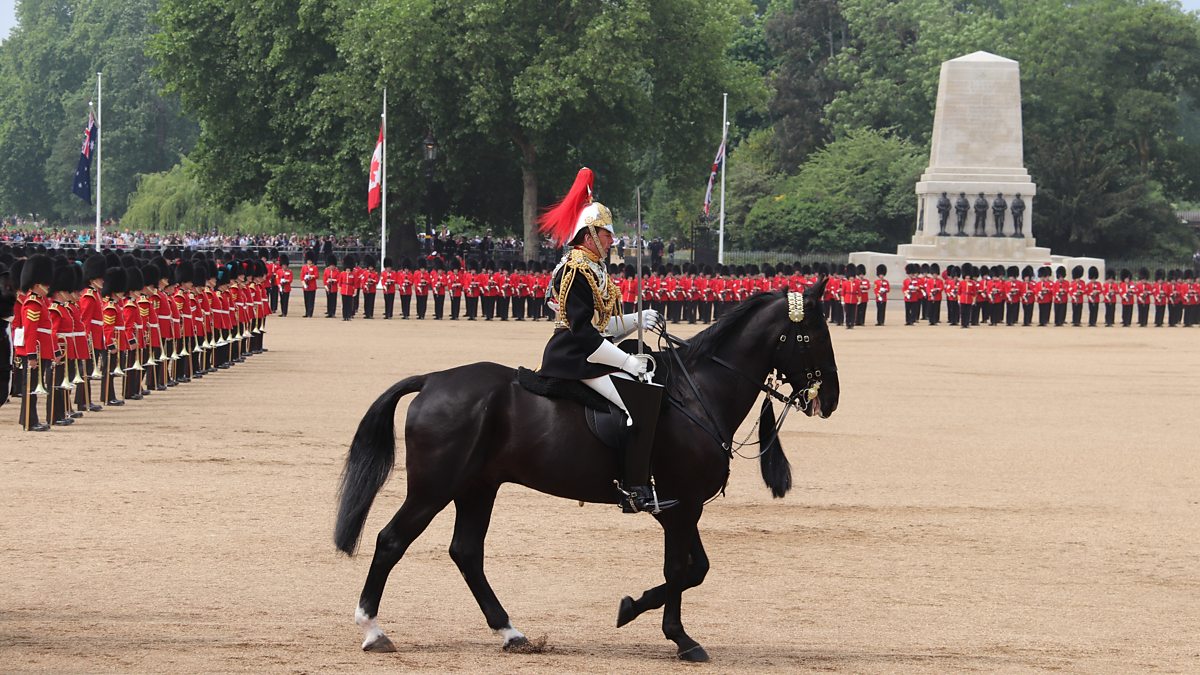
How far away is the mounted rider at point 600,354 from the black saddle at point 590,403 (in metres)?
0.03

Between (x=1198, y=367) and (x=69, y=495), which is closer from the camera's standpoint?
(x=69, y=495)

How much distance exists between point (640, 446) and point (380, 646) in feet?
4.39

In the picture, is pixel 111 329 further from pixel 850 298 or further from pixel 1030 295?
pixel 1030 295

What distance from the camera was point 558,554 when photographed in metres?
9.74

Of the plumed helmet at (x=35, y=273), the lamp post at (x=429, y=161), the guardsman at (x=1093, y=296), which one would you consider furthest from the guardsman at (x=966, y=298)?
the plumed helmet at (x=35, y=273)

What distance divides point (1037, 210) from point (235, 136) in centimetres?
2452

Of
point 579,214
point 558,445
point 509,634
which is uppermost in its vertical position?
point 579,214

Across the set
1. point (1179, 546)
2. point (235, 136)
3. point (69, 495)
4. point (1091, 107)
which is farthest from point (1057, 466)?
point (1091, 107)

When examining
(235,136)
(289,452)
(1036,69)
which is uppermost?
(1036,69)

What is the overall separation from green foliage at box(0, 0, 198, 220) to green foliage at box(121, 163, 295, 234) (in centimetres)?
1871

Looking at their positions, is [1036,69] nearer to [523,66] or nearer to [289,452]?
[523,66]

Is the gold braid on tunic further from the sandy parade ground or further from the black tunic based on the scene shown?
the sandy parade ground

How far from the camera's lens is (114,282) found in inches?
674

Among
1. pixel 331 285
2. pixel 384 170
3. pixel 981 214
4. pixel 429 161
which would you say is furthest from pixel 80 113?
pixel 331 285
